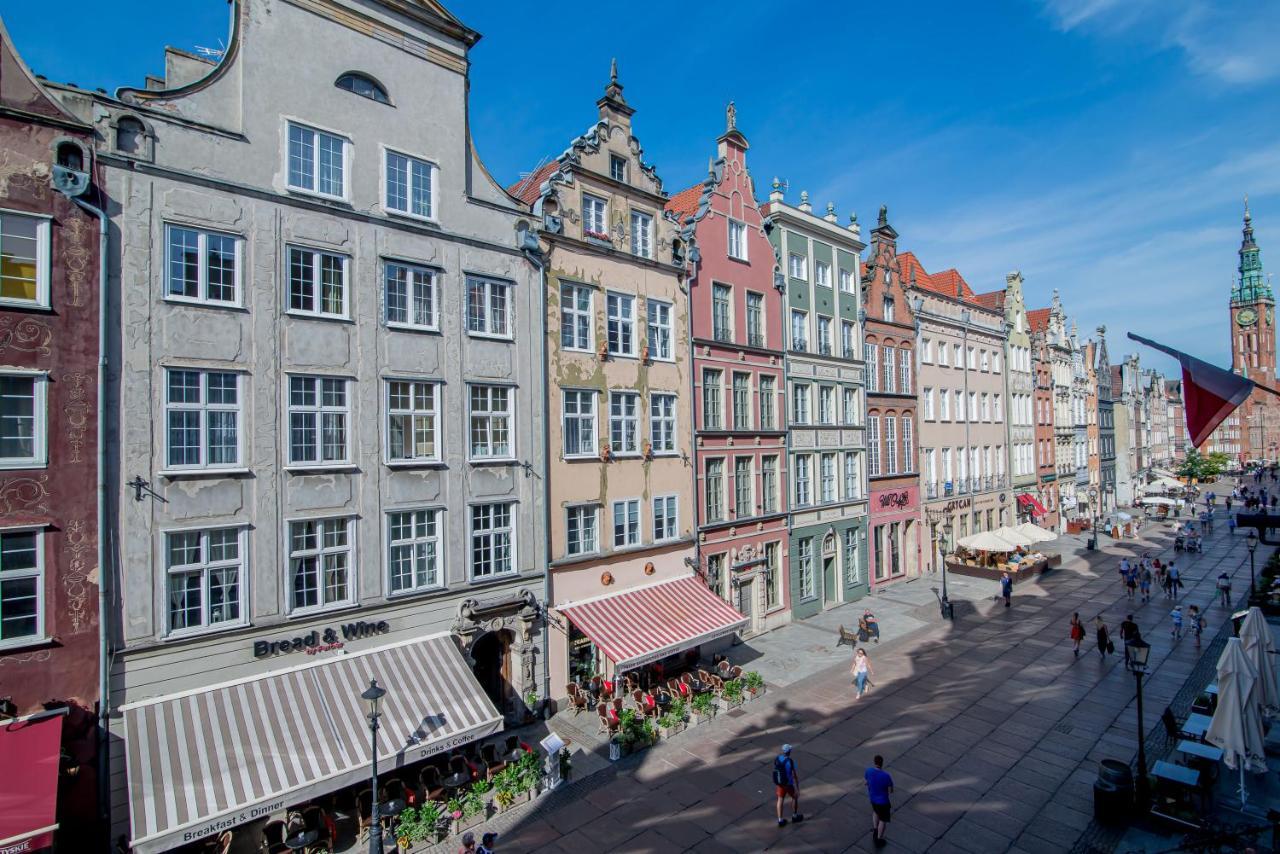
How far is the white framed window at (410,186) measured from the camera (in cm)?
1769

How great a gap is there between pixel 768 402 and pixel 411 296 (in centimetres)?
1680

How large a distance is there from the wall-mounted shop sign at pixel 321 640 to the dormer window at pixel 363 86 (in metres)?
13.7

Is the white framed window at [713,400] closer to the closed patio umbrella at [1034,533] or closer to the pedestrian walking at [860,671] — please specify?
the pedestrian walking at [860,671]

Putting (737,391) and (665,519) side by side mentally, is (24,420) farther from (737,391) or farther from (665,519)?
(737,391)

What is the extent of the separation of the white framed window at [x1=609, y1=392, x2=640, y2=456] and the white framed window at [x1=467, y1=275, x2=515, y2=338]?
4660mm

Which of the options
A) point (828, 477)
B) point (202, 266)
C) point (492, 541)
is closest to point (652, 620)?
point (492, 541)

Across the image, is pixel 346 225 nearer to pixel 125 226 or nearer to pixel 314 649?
pixel 125 226

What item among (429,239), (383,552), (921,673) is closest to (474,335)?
(429,239)

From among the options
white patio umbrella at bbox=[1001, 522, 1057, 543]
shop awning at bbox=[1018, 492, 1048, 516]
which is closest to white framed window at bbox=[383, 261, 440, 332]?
white patio umbrella at bbox=[1001, 522, 1057, 543]

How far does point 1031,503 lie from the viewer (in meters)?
49.1

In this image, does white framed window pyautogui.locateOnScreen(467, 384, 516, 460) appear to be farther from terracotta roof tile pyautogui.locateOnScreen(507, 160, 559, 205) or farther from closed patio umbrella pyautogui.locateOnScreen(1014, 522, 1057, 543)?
closed patio umbrella pyautogui.locateOnScreen(1014, 522, 1057, 543)

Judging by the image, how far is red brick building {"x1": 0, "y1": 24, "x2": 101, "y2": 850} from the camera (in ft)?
40.7

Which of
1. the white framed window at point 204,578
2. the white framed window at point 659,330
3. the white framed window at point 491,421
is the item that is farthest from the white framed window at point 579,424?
the white framed window at point 204,578

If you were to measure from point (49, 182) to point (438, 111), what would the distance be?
30.5 feet
